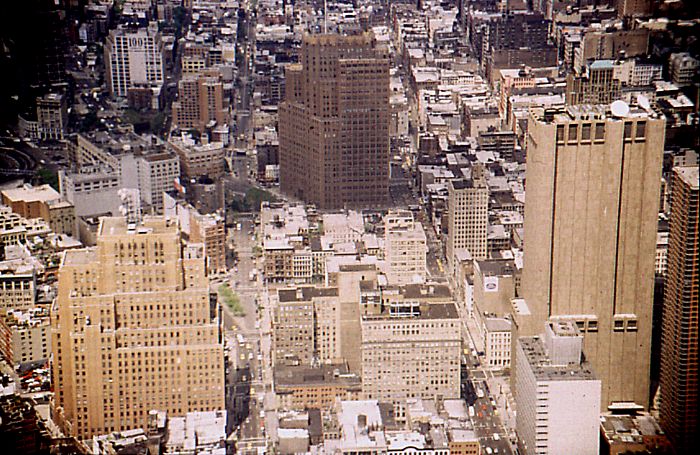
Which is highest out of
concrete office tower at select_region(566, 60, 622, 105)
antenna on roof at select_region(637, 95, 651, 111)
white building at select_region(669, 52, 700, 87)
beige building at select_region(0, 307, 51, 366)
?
white building at select_region(669, 52, 700, 87)

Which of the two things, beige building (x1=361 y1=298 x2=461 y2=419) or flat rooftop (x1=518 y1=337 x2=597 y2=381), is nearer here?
flat rooftop (x1=518 y1=337 x2=597 y2=381)

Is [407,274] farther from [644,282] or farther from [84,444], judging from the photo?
[84,444]

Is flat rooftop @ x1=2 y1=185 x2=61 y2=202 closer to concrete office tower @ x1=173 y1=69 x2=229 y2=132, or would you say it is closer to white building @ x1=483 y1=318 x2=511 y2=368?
concrete office tower @ x1=173 y1=69 x2=229 y2=132

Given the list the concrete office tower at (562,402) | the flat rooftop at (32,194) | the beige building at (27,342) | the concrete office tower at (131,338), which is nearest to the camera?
the concrete office tower at (562,402)

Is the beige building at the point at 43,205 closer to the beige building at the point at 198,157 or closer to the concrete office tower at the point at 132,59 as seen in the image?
the beige building at the point at 198,157

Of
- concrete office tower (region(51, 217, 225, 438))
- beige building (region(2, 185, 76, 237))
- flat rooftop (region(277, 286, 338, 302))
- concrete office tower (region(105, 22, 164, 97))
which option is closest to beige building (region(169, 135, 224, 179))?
concrete office tower (region(105, 22, 164, 97))

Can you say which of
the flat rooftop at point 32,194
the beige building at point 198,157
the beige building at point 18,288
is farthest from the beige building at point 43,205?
the beige building at point 198,157
